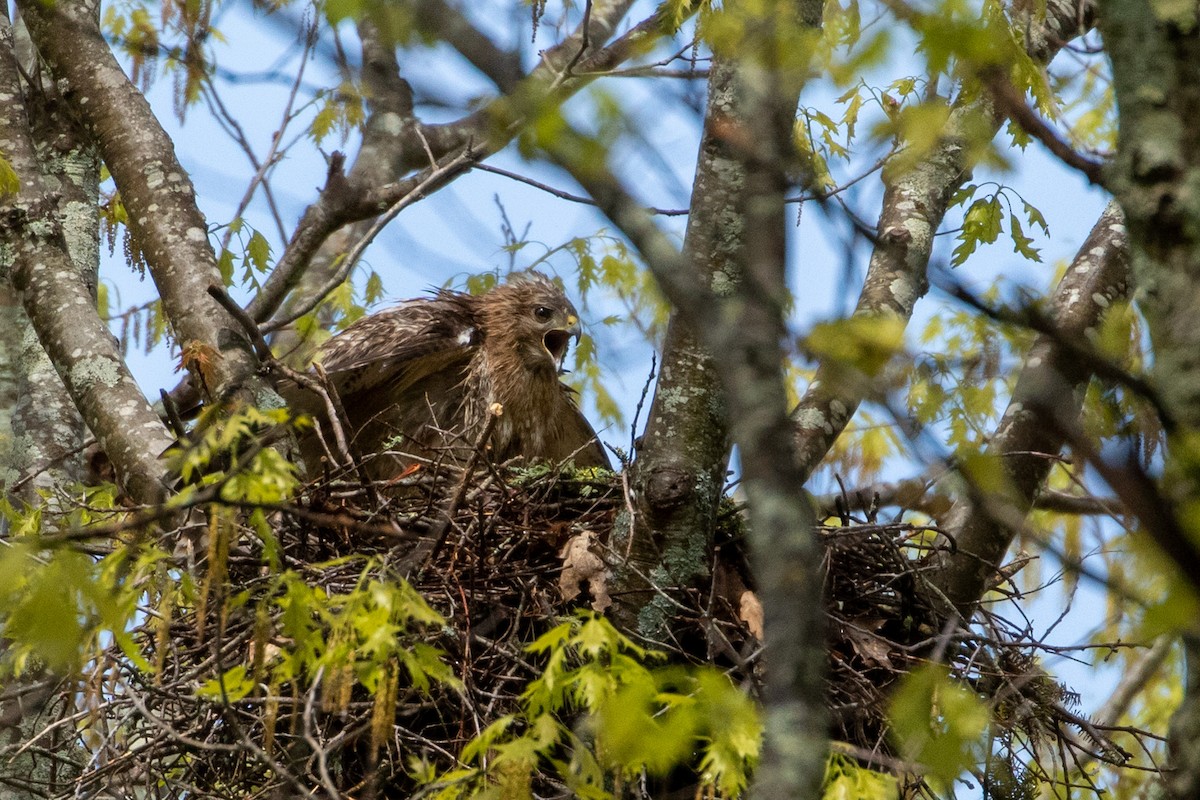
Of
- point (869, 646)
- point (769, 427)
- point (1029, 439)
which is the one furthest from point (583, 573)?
point (769, 427)

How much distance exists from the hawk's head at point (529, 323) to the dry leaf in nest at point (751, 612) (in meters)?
2.96

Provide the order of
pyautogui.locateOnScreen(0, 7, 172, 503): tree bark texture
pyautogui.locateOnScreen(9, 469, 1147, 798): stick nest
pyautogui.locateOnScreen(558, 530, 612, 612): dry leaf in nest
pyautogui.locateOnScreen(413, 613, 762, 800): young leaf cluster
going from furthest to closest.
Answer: pyautogui.locateOnScreen(0, 7, 172, 503): tree bark texture < pyautogui.locateOnScreen(558, 530, 612, 612): dry leaf in nest < pyautogui.locateOnScreen(9, 469, 1147, 798): stick nest < pyautogui.locateOnScreen(413, 613, 762, 800): young leaf cluster

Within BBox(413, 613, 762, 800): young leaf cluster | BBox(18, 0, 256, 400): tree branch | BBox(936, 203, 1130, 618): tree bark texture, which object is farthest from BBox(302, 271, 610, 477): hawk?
BBox(413, 613, 762, 800): young leaf cluster

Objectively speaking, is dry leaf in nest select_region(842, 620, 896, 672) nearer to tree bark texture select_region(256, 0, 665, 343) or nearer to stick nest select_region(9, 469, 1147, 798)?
stick nest select_region(9, 469, 1147, 798)

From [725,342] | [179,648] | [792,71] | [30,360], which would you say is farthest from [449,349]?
[725,342]

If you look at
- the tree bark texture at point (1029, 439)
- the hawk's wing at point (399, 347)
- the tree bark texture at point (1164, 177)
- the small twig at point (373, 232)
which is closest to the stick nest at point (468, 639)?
the tree bark texture at point (1029, 439)

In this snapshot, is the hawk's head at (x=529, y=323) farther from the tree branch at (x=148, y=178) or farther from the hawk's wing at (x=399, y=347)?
the tree branch at (x=148, y=178)

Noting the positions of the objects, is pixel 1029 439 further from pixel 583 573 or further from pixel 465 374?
pixel 465 374

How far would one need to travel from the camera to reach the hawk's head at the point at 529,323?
7.10 metres

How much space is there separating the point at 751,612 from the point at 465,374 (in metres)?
2.99

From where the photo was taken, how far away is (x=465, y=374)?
22.5 feet

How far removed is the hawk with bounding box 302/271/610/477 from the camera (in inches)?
250

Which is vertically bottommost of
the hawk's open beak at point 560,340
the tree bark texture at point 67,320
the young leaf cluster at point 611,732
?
the young leaf cluster at point 611,732

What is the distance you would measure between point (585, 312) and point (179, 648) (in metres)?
4.61
